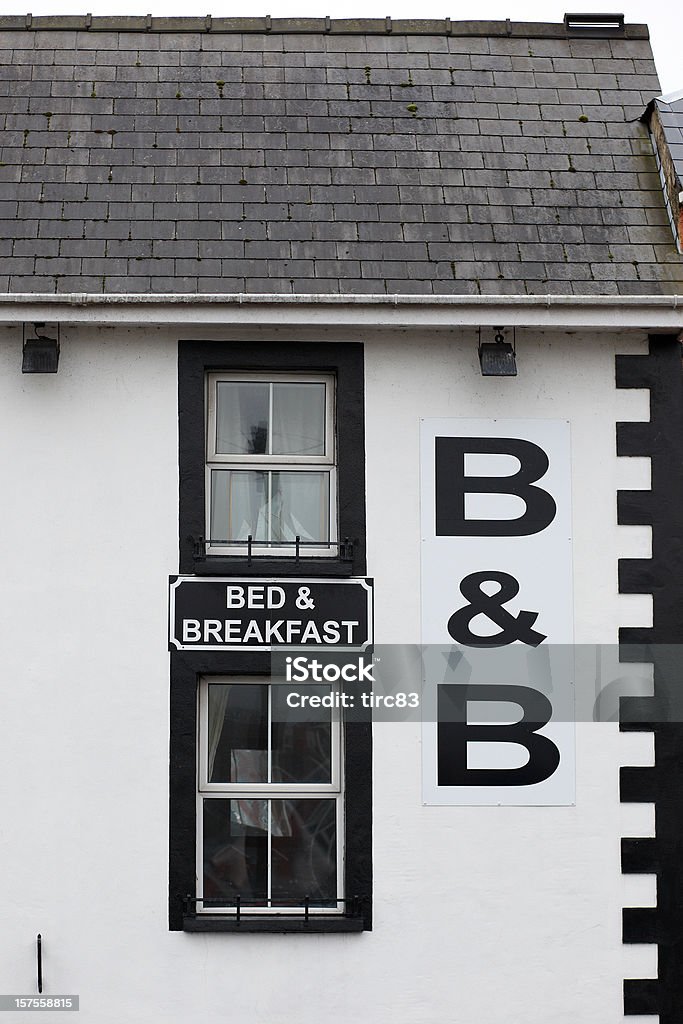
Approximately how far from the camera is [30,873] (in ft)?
23.4

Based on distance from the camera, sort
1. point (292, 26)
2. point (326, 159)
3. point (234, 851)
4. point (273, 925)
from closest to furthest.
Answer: point (273, 925), point (234, 851), point (326, 159), point (292, 26)

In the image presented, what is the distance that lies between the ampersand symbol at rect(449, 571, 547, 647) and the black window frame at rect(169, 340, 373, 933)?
65 cm

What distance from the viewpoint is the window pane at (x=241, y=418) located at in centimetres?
761

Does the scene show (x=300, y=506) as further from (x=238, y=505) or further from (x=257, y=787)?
(x=257, y=787)

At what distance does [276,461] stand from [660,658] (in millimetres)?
2624

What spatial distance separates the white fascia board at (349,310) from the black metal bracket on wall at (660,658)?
453 mm

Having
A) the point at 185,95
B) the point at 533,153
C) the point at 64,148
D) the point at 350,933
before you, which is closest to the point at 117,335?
the point at 64,148

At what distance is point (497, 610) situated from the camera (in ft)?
24.3

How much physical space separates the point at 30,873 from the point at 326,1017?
1917mm

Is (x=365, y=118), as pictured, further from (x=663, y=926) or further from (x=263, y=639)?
(x=663, y=926)

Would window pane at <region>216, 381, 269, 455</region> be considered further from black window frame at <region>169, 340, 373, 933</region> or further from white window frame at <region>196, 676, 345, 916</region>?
white window frame at <region>196, 676, 345, 916</region>

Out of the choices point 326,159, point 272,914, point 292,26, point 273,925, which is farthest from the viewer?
point 292,26

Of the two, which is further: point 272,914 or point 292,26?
point 292,26

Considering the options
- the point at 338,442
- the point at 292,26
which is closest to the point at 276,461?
the point at 338,442
